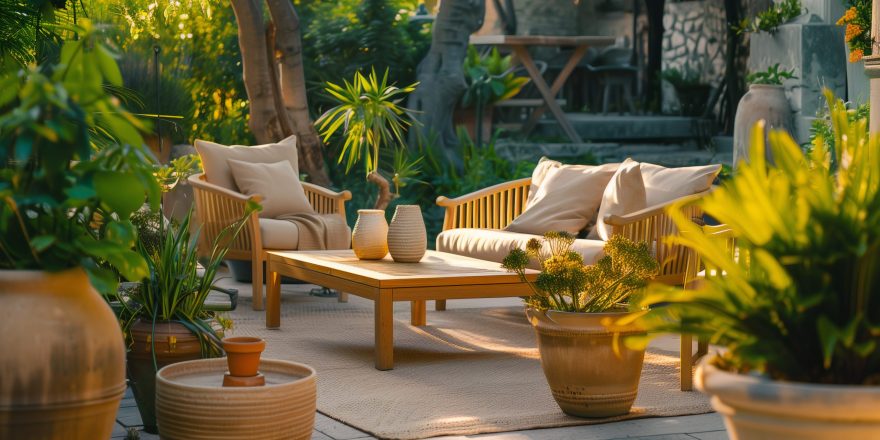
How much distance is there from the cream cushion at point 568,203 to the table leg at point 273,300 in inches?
52.1

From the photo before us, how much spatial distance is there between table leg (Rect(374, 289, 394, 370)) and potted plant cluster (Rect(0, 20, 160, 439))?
222 centimetres

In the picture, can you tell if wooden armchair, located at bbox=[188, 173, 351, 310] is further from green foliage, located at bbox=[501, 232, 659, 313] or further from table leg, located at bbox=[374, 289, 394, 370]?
green foliage, located at bbox=[501, 232, 659, 313]

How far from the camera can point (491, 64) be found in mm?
12047

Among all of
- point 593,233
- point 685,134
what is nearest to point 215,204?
point 593,233

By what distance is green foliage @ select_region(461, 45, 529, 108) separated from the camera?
11.6 meters

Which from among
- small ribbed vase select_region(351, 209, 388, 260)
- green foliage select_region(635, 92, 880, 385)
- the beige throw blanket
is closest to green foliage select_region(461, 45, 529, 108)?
the beige throw blanket

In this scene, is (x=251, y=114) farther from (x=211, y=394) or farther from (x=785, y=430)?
(x=785, y=430)

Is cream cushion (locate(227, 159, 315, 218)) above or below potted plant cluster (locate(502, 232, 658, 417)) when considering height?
above

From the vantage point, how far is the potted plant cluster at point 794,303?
200cm

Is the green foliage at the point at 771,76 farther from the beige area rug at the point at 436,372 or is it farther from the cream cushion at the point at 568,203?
the beige area rug at the point at 436,372

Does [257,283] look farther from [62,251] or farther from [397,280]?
[62,251]

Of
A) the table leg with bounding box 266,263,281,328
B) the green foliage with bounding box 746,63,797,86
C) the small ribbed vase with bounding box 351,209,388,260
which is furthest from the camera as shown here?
the green foliage with bounding box 746,63,797,86

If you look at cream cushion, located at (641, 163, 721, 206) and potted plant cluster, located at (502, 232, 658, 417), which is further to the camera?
cream cushion, located at (641, 163, 721, 206)

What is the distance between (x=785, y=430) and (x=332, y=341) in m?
3.95
